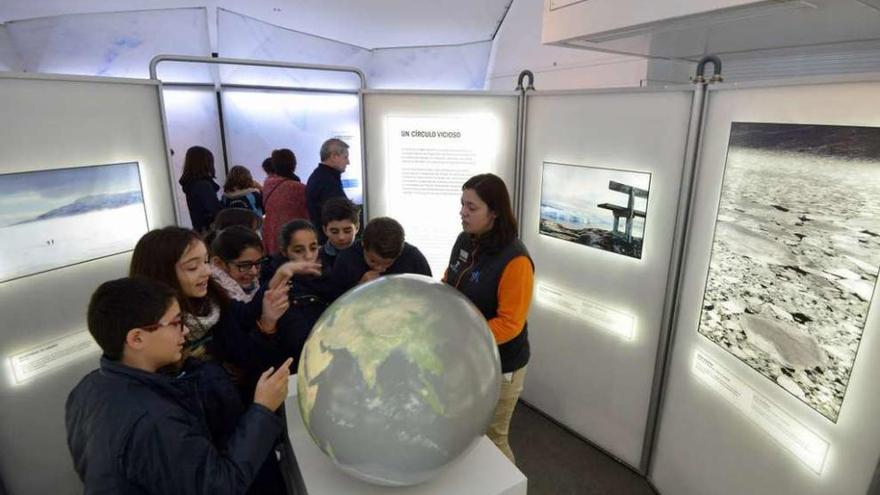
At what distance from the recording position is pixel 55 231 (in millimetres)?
Answer: 2453

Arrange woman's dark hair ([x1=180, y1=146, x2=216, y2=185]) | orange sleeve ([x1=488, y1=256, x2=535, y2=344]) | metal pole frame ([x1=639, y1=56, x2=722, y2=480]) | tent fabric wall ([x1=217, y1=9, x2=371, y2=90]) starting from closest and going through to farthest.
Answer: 1. orange sleeve ([x1=488, y1=256, x2=535, y2=344])
2. metal pole frame ([x1=639, y1=56, x2=722, y2=480])
3. woman's dark hair ([x1=180, y1=146, x2=216, y2=185])
4. tent fabric wall ([x1=217, y1=9, x2=371, y2=90])

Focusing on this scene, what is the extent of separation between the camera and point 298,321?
2.05m

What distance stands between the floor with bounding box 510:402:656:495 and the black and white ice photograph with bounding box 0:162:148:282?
9.88 ft

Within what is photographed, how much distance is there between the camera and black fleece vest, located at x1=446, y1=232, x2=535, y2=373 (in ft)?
7.02

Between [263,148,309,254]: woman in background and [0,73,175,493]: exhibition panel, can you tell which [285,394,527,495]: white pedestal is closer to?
[0,73,175,493]: exhibition panel

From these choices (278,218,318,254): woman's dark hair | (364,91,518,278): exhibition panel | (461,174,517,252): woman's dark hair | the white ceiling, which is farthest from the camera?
the white ceiling

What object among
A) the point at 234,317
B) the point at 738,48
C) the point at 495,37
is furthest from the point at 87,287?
the point at 495,37

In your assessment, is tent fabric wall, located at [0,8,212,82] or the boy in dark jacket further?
tent fabric wall, located at [0,8,212,82]

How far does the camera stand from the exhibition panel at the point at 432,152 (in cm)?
350

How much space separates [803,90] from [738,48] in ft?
3.36

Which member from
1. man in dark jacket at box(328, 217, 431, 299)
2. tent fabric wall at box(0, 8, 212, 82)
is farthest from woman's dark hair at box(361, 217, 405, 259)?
tent fabric wall at box(0, 8, 212, 82)

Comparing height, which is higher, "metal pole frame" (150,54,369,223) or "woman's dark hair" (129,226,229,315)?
"metal pole frame" (150,54,369,223)

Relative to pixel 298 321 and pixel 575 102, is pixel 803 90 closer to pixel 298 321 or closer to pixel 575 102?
pixel 575 102

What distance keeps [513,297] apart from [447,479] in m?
1.03
